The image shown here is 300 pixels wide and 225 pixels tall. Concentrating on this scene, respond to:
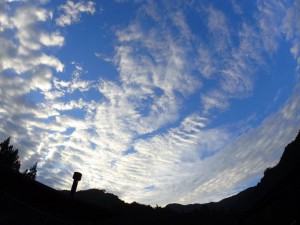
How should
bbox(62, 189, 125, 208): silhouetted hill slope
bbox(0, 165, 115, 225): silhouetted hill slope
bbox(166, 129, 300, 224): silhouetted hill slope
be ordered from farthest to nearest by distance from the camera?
bbox(62, 189, 125, 208): silhouetted hill slope, bbox(0, 165, 115, 225): silhouetted hill slope, bbox(166, 129, 300, 224): silhouetted hill slope

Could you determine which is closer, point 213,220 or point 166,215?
point 213,220

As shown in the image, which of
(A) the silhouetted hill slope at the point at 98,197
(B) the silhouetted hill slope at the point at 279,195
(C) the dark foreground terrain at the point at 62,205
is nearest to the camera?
(B) the silhouetted hill slope at the point at 279,195

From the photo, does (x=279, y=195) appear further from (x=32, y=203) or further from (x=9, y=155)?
(x=9, y=155)

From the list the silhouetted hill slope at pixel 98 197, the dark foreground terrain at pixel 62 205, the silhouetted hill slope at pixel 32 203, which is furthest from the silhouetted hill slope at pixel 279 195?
the silhouetted hill slope at pixel 98 197


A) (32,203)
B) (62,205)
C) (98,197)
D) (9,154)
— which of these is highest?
(9,154)

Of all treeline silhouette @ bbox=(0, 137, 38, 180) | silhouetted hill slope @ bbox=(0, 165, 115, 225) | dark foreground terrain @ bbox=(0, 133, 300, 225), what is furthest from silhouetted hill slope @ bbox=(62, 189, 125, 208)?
silhouetted hill slope @ bbox=(0, 165, 115, 225)

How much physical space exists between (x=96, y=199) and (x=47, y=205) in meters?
36.7

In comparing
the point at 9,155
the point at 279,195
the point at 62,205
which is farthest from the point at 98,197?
the point at 279,195

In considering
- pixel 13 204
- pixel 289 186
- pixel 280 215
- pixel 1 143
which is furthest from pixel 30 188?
pixel 1 143

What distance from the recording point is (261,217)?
25.2 meters

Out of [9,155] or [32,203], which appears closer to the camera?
[32,203]

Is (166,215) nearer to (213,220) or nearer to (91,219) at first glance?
(213,220)

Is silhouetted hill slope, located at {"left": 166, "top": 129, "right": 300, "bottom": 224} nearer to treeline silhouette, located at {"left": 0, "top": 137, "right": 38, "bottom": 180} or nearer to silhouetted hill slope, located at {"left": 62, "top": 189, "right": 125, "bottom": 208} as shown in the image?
silhouetted hill slope, located at {"left": 62, "top": 189, "right": 125, "bottom": 208}

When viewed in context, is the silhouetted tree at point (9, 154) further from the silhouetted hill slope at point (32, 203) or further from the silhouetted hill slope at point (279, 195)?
the silhouetted hill slope at point (32, 203)
